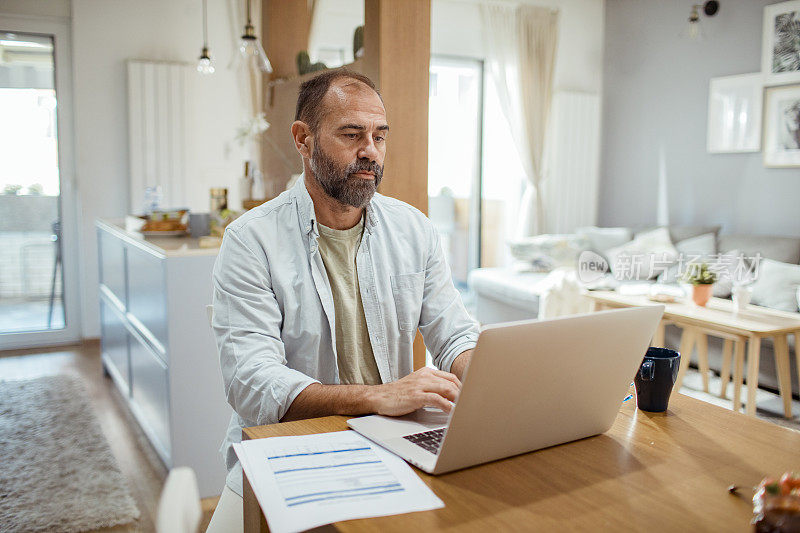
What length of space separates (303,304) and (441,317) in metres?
0.35

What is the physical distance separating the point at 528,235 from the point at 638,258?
1334 millimetres

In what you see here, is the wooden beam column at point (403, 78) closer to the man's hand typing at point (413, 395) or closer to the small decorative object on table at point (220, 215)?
the small decorative object on table at point (220, 215)

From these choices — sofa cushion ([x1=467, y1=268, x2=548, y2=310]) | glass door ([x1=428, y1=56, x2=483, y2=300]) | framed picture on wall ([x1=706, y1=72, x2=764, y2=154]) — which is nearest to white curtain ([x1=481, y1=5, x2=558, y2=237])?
glass door ([x1=428, y1=56, x2=483, y2=300])

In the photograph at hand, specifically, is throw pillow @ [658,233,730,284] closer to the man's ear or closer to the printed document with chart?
the man's ear

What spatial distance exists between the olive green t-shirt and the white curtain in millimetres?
5095

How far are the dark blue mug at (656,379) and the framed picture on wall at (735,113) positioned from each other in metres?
4.82

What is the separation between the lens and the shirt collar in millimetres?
1517

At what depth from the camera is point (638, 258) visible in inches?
213

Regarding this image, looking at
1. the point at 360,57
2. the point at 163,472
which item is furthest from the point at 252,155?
the point at 163,472

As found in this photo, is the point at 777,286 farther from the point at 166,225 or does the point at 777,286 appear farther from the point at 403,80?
the point at 166,225

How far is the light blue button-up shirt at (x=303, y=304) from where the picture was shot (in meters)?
1.33

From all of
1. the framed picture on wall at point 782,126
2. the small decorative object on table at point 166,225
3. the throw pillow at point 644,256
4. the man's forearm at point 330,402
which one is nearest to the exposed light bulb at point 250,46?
the small decorative object on table at point 166,225

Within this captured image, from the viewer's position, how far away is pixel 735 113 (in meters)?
5.47

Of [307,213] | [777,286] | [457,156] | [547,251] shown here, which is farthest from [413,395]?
[457,156]
